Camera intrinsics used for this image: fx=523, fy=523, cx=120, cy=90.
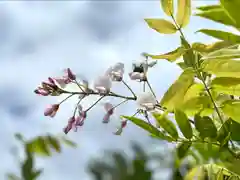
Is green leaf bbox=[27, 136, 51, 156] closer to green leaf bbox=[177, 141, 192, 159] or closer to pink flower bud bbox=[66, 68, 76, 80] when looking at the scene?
pink flower bud bbox=[66, 68, 76, 80]

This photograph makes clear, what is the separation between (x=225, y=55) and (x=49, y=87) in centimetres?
22

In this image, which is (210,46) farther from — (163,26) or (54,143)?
(54,143)

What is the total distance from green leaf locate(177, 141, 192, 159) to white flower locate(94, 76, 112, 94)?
11 centimetres

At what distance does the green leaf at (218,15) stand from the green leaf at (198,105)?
81mm

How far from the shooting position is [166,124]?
0.51 m

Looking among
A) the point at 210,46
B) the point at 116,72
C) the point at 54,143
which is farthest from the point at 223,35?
the point at 54,143

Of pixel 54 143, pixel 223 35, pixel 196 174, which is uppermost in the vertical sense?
pixel 223 35

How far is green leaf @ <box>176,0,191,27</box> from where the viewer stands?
1.78 ft

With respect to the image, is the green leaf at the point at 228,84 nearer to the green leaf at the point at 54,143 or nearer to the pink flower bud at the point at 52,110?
the pink flower bud at the point at 52,110

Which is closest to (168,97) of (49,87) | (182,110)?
(182,110)

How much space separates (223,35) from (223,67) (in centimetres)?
7

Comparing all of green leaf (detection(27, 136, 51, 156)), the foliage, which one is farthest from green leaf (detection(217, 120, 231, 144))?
green leaf (detection(27, 136, 51, 156))

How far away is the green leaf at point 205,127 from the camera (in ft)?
1.63

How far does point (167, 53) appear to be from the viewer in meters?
0.53
